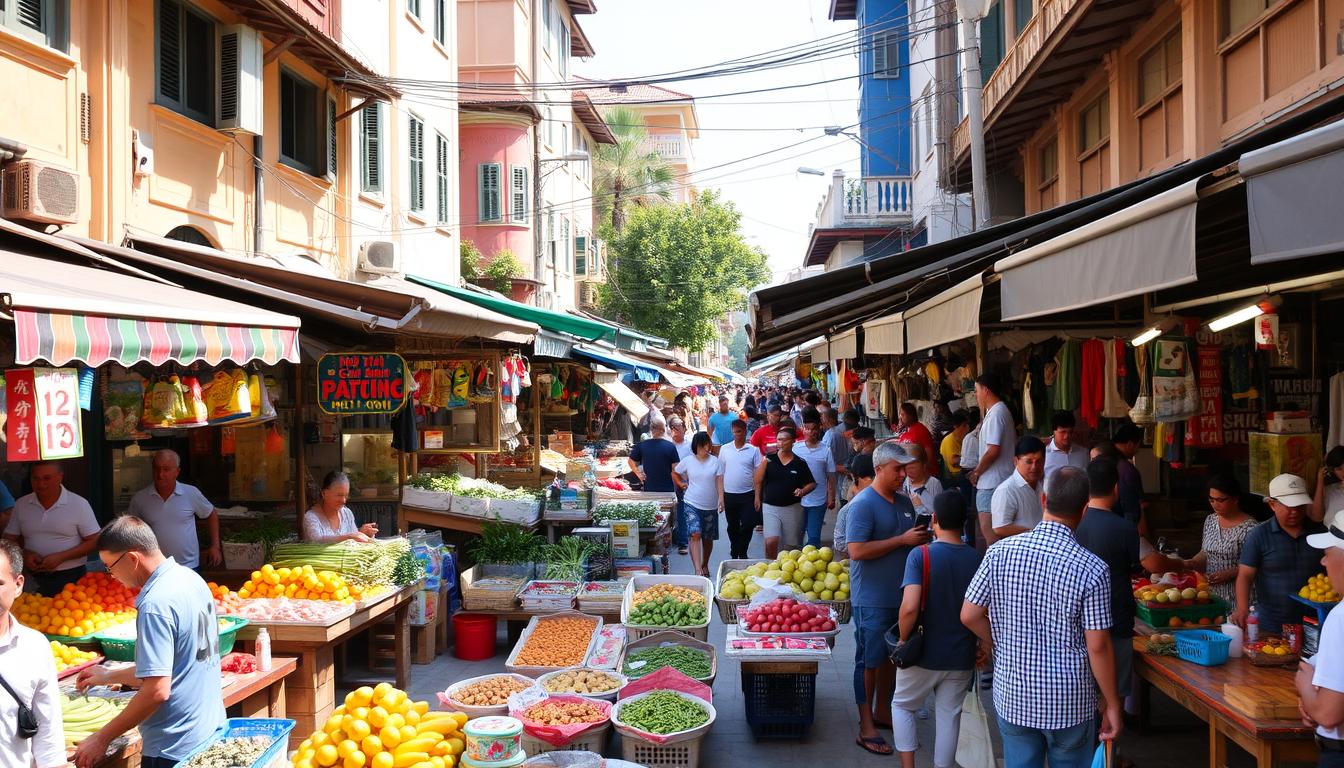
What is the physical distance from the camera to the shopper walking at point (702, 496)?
12125 mm

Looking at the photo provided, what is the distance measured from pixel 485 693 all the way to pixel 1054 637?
11.9 feet

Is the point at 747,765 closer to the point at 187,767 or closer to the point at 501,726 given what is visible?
the point at 501,726

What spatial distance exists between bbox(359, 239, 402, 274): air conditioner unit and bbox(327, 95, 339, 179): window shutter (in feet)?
3.71

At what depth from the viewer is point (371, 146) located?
53.1ft

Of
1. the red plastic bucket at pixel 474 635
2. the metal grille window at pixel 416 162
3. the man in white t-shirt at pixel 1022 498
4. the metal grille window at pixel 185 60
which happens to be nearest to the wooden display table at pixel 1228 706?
the man in white t-shirt at pixel 1022 498

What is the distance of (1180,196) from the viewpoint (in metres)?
3.54

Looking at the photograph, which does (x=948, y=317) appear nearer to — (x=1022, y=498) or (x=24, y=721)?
(x=1022, y=498)

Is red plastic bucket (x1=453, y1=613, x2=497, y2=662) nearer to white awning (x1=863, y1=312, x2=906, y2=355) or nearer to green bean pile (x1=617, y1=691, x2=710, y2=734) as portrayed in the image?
green bean pile (x1=617, y1=691, x2=710, y2=734)

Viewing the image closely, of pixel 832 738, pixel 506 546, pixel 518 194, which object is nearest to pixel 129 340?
pixel 832 738

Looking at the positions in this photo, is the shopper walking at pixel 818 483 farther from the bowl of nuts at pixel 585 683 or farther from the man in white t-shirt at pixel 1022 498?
the bowl of nuts at pixel 585 683

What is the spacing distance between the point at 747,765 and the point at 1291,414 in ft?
15.6

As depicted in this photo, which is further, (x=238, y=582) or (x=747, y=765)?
(x=238, y=582)

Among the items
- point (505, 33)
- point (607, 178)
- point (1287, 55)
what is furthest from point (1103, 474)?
point (607, 178)

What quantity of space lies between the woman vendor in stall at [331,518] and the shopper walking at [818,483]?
189 inches
